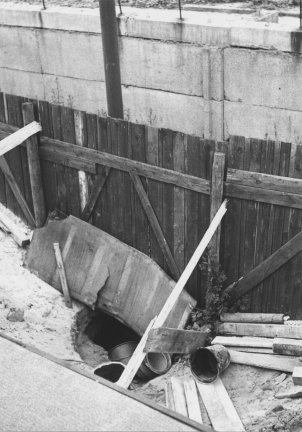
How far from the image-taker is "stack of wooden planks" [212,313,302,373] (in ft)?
20.9

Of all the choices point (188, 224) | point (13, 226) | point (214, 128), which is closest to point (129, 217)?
point (188, 224)

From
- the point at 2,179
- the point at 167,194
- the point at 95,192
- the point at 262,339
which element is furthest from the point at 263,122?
the point at 2,179

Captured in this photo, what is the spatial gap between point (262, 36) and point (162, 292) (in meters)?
3.24

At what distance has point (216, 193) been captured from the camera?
674cm

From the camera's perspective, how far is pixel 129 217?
25.6 ft

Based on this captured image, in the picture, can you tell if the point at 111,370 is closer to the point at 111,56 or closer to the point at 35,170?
the point at 35,170

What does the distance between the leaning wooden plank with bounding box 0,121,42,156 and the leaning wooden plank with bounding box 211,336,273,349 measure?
143 inches

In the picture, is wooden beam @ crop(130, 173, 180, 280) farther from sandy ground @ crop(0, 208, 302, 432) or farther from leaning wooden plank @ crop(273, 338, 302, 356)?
leaning wooden plank @ crop(273, 338, 302, 356)

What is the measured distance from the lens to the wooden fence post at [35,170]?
8.34 metres

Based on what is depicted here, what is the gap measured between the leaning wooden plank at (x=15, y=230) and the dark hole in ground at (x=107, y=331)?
152 cm

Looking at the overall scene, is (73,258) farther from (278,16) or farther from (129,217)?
(278,16)

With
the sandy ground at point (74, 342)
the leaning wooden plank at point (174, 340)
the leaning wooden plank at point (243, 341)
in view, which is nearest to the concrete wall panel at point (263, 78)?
the leaning wooden plank at point (243, 341)

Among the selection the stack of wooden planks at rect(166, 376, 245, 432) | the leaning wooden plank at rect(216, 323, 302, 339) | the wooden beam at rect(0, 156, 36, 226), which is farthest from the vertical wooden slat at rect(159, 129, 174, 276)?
the wooden beam at rect(0, 156, 36, 226)

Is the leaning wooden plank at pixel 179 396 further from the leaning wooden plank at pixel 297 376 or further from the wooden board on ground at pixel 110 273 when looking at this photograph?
the leaning wooden plank at pixel 297 376
